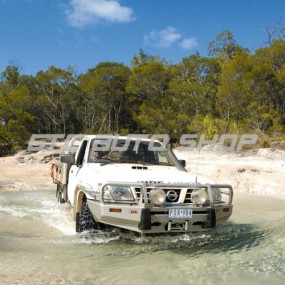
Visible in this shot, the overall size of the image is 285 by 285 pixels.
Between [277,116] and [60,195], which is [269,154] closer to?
[60,195]

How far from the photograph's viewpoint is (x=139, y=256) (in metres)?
5.01

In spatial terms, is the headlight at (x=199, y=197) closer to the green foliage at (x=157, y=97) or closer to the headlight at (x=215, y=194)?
the headlight at (x=215, y=194)

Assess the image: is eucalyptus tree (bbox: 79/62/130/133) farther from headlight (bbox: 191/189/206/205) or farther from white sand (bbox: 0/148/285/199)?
headlight (bbox: 191/189/206/205)

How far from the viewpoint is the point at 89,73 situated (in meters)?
39.8

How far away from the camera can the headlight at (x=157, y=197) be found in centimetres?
505

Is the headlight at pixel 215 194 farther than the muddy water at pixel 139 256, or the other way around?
the headlight at pixel 215 194

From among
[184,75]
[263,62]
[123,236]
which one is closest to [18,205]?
[123,236]

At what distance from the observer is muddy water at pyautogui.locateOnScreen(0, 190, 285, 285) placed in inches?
170

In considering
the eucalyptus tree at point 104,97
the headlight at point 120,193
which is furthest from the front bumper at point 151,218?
the eucalyptus tree at point 104,97

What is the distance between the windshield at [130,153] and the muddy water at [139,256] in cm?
129

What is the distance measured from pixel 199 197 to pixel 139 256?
3.56ft

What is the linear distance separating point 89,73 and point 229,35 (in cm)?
1557

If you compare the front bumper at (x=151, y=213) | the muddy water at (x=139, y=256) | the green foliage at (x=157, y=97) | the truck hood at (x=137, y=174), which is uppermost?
the green foliage at (x=157, y=97)

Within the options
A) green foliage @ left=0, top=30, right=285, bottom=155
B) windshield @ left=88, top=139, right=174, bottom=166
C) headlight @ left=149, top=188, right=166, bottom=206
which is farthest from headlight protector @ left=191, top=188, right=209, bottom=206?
green foliage @ left=0, top=30, right=285, bottom=155
